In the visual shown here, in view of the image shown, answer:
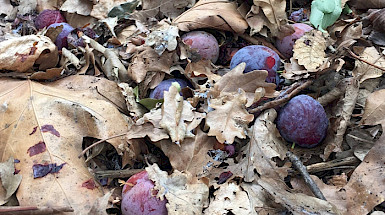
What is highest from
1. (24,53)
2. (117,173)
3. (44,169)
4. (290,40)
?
(24,53)

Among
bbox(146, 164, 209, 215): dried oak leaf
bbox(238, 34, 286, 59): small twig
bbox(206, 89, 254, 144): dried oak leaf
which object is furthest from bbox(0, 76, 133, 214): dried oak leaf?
bbox(238, 34, 286, 59): small twig

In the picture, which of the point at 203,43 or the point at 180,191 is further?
the point at 203,43

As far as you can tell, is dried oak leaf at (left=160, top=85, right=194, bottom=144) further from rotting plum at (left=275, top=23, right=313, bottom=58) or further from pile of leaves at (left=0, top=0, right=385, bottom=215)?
rotting plum at (left=275, top=23, right=313, bottom=58)

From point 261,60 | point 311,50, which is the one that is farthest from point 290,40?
point 261,60

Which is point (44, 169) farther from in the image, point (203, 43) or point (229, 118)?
point (203, 43)

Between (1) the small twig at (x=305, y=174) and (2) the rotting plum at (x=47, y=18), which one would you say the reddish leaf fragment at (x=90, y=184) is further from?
(2) the rotting plum at (x=47, y=18)

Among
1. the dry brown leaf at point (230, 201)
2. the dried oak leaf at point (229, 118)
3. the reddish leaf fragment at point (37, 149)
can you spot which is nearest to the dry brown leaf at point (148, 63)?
the dried oak leaf at point (229, 118)

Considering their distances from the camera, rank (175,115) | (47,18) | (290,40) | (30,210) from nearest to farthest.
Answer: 1. (30,210)
2. (175,115)
3. (290,40)
4. (47,18)

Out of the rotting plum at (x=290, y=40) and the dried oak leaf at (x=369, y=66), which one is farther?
the rotting plum at (x=290, y=40)

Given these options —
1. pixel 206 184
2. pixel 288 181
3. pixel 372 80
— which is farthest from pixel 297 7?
pixel 206 184
